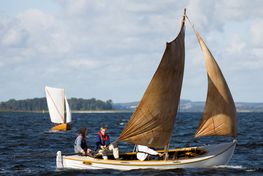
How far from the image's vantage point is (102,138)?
108 ft

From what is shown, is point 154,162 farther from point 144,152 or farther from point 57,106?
point 57,106

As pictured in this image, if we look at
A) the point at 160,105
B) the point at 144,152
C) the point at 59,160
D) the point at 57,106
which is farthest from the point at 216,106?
the point at 57,106

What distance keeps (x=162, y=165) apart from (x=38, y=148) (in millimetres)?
18536

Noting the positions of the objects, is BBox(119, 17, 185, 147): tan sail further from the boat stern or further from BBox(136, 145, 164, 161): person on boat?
the boat stern

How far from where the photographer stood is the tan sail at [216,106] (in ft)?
103

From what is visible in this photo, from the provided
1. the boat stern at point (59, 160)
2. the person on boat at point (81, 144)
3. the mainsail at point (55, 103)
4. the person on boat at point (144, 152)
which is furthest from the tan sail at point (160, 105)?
the mainsail at point (55, 103)

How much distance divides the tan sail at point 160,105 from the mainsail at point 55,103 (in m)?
56.8

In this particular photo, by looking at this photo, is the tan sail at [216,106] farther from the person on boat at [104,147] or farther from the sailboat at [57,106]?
the sailboat at [57,106]

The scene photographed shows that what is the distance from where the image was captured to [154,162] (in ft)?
103

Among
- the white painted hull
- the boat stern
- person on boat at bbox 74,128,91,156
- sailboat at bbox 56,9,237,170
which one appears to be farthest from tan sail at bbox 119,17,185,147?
the boat stern

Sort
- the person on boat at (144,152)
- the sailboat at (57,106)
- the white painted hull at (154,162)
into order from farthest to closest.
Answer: the sailboat at (57,106)
the person on boat at (144,152)
the white painted hull at (154,162)

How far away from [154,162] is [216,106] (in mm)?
3785

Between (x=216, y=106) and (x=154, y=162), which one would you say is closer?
(x=154, y=162)

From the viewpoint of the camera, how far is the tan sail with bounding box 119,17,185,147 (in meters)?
31.8
